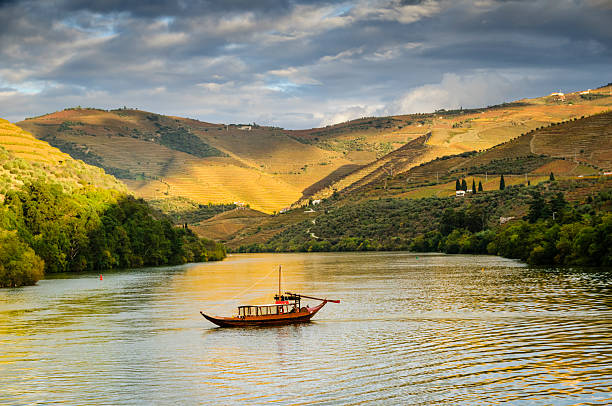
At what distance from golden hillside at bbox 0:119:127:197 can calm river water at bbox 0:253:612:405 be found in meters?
67.5

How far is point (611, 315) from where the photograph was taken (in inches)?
1991

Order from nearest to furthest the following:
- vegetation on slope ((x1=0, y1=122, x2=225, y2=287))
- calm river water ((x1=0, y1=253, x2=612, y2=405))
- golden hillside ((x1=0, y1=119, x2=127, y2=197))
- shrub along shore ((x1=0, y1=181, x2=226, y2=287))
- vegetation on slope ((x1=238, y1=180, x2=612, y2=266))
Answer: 1. calm river water ((x1=0, y1=253, x2=612, y2=405))
2. shrub along shore ((x1=0, y1=181, x2=226, y2=287))
3. vegetation on slope ((x1=238, y1=180, x2=612, y2=266))
4. vegetation on slope ((x1=0, y1=122, x2=225, y2=287))
5. golden hillside ((x1=0, y1=119, x2=127, y2=197))

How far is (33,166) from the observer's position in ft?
518

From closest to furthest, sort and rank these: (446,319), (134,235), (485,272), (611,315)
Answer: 1. (611,315)
2. (446,319)
3. (485,272)
4. (134,235)

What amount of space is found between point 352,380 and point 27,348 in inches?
923

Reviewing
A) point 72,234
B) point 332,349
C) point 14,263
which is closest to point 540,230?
point 72,234

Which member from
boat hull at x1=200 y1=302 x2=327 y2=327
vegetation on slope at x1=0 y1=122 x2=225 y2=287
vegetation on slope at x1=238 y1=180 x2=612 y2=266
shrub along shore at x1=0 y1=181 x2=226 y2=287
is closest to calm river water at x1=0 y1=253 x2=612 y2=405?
boat hull at x1=200 y1=302 x2=327 y2=327

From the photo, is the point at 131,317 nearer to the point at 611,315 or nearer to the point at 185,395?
the point at 185,395

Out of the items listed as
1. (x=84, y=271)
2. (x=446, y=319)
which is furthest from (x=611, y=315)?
(x=84, y=271)

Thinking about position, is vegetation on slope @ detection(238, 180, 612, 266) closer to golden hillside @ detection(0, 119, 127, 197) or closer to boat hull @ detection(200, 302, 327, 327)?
boat hull @ detection(200, 302, 327, 327)

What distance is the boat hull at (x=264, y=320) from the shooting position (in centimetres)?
5347

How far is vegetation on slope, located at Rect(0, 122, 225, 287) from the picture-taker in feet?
313

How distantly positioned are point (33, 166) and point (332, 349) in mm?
133249

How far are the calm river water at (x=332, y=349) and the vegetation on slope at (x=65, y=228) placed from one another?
1532 centimetres
